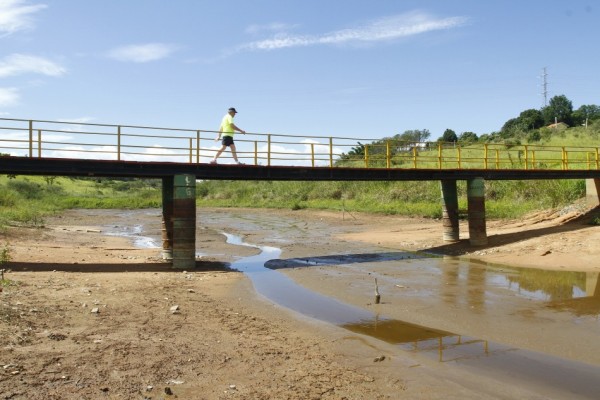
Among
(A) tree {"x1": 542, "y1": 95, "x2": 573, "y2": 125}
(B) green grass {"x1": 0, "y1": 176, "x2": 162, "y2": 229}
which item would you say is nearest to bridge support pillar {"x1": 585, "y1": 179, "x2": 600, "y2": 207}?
(B) green grass {"x1": 0, "y1": 176, "x2": 162, "y2": 229}

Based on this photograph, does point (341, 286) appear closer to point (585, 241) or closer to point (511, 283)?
point (511, 283)

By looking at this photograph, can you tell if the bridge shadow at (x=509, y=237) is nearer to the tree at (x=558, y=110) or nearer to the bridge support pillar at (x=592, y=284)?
the bridge support pillar at (x=592, y=284)

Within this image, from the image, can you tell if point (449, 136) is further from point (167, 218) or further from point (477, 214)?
point (167, 218)

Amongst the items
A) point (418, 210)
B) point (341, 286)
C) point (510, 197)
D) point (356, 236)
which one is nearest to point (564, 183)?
point (510, 197)

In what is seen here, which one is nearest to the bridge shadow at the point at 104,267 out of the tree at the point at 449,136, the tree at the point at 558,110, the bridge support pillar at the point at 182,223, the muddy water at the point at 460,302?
the bridge support pillar at the point at 182,223

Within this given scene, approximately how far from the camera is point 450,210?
2359 centimetres

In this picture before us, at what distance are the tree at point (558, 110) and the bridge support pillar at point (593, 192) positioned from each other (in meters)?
61.4

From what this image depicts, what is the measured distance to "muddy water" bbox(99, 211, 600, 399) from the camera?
7887mm

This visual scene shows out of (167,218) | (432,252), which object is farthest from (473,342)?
(432,252)

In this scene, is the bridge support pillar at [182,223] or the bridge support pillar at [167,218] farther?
the bridge support pillar at [167,218]

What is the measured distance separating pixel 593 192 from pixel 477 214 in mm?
9201

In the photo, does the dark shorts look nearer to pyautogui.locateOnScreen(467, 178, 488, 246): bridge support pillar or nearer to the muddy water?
the muddy water

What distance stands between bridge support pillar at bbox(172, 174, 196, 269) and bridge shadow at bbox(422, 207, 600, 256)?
10607mm

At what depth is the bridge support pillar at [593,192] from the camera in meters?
26.5
